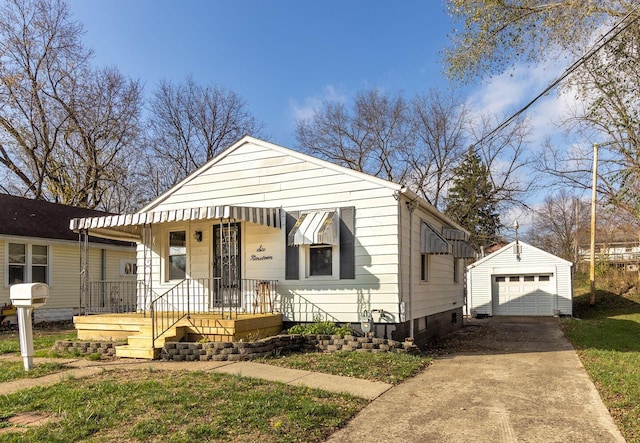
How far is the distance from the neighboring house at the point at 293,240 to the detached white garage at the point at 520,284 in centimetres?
1209

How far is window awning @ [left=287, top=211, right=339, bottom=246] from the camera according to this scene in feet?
30.2

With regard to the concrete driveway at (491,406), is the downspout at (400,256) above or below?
above

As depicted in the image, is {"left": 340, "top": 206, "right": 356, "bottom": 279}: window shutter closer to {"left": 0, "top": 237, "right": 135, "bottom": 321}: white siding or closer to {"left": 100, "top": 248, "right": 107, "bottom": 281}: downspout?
{"left": 0, "top": 237, "right": 135, "bottom": 321}: white siding

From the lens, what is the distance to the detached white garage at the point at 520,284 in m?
21.3

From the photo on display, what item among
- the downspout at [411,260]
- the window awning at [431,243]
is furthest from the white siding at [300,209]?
the window awning at [431,243]

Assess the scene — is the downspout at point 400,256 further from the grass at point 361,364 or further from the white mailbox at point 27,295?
the white mailbox at point 27,295

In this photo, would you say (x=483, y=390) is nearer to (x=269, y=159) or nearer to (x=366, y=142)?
(x=269, y=159)

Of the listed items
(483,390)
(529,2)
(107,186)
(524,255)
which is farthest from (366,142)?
(483,390)

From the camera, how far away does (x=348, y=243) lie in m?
9.44

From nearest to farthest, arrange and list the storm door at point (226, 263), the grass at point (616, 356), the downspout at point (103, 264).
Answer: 1. the grass at point (616, 356)
2. the storm door at point (226, 263)
3. the downspout at point (103, 264)

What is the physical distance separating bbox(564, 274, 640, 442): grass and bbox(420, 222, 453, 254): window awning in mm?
3432

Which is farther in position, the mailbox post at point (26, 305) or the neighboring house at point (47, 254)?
the neighboring house at point (47, 254)

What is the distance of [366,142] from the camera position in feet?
101

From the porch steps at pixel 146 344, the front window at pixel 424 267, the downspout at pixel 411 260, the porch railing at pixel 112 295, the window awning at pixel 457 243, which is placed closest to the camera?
the porch steps at pixel 146 344
